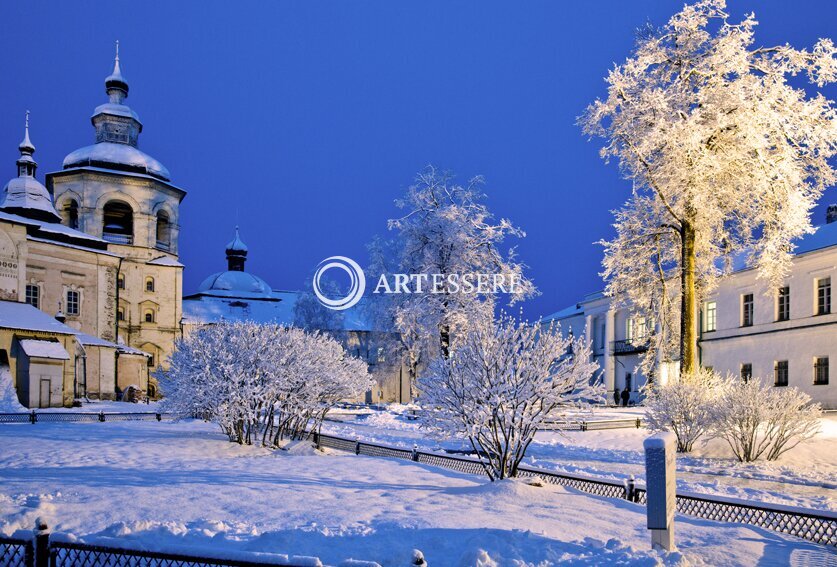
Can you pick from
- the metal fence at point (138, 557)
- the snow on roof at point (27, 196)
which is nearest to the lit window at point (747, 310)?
the metal fence at point (138, 557)

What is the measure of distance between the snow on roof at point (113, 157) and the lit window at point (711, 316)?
37.9m

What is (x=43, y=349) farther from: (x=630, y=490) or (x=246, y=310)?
(x=246, y=310)

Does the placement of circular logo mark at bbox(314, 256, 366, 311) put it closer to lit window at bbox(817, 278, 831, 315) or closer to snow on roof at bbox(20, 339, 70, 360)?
snow on roof at bbox(20, 339, 70, 360)

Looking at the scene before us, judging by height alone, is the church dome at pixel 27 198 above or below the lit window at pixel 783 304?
above

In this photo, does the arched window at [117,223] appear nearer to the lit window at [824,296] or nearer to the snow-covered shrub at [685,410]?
the snow-covered shrub at [685,410]

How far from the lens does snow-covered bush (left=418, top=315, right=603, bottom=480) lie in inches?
430

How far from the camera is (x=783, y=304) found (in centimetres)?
3158

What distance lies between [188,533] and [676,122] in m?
15.5

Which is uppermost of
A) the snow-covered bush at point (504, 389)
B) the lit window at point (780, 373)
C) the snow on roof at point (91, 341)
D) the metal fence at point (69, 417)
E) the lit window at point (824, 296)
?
the lit window at point (824, 296)

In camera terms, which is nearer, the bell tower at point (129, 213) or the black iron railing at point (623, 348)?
the black iron railing at point (623, 348)

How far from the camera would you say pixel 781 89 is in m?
17.6

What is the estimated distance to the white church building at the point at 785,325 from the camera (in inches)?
1139

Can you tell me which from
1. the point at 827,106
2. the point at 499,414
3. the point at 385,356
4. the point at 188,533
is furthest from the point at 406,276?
the point at 188,533

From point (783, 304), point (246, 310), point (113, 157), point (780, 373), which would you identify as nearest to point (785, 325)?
point (783, 304)
